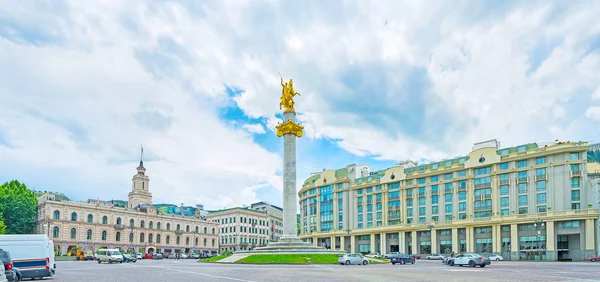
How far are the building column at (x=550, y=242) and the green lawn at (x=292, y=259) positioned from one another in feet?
151

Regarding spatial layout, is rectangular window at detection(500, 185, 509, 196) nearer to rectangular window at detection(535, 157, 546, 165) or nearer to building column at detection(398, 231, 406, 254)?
rectangular window at detection(535, 157, 546, 165)

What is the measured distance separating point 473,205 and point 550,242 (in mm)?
16671

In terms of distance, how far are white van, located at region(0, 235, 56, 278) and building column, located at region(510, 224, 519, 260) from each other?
7889 cm

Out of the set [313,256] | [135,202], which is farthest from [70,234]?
[313,256]

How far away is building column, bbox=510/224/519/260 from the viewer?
84.0 metres

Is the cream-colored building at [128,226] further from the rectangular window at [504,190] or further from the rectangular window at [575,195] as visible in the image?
the rectangular window at [575,195]

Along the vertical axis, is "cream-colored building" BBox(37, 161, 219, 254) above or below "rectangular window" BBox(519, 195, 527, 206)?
below

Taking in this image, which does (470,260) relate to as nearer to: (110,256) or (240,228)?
(110,256)

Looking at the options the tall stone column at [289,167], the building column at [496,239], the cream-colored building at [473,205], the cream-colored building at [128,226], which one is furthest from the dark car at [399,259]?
→ the cream-colored building at [128,226]

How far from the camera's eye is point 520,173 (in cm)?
8731

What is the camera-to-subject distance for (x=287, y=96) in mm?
66438

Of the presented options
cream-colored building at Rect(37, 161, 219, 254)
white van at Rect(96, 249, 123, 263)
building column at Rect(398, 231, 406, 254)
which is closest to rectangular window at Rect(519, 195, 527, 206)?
building column at Rect(398, 231, 406, 254)

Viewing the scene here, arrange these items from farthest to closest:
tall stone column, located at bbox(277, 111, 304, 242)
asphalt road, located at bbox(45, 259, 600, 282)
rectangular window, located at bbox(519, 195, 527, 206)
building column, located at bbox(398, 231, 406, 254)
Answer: building column, located at bbox(398, 231, 406, 254), rectangular window, located at bbox(519, 195, 527, 206), tall stone column, located at bbox(277, 111, 304, 242), asphalt road, located at bbox(45, 259, 600, 282)

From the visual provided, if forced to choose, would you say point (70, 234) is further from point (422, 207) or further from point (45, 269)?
point (45, 269)
